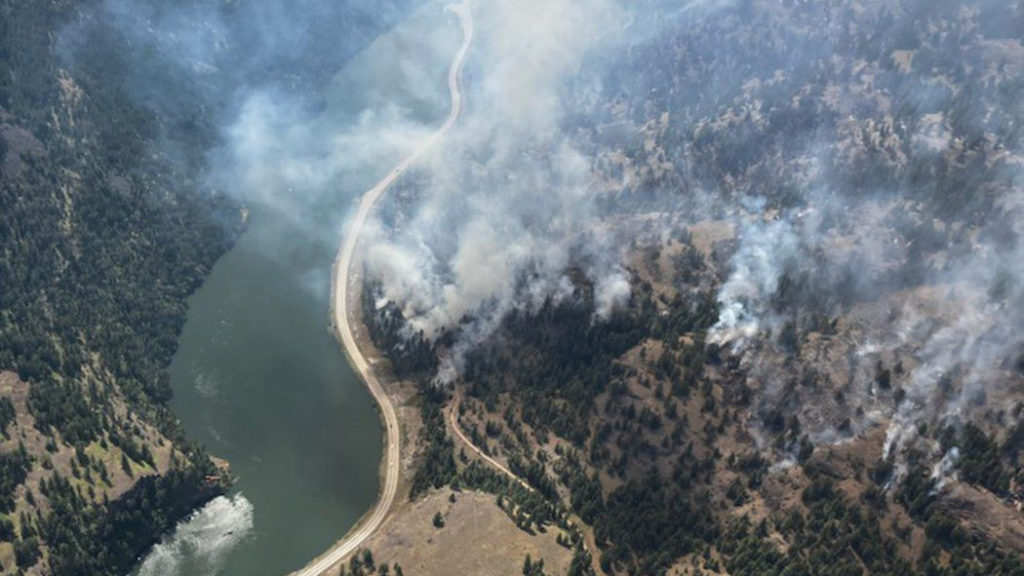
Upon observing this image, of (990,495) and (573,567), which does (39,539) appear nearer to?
(573,567)

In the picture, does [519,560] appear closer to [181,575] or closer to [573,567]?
[573,567]

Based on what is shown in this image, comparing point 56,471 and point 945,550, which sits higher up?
point 56,471

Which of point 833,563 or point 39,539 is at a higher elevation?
point 39,539

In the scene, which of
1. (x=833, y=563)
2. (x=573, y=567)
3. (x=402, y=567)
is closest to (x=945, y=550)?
(x=833, y=563)

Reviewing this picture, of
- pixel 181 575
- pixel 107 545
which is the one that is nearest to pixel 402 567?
pixel 181 575

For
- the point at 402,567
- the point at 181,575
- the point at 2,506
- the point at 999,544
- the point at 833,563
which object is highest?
the point at 2,506

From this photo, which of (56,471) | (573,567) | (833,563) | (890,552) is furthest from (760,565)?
(56,471)

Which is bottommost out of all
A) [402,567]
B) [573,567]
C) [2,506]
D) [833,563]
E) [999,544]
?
[999,544]
